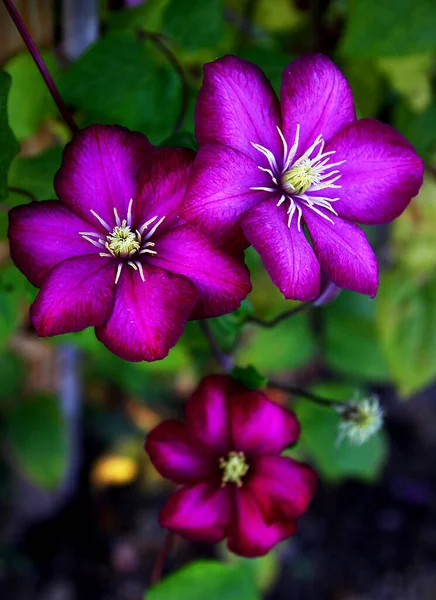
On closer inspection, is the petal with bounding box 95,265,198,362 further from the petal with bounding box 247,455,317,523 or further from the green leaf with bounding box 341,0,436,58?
the green leaf with bounding box 341,0,436,58

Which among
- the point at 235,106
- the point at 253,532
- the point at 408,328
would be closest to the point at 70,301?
the point at 235,106

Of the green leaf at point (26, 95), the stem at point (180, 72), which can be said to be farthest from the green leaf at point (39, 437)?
the stem at point (180, 72)

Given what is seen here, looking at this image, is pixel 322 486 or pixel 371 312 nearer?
pixel 371 312

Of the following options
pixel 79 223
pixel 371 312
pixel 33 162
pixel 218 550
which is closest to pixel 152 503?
pixel 218 550

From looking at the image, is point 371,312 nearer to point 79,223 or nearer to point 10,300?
point 10,300

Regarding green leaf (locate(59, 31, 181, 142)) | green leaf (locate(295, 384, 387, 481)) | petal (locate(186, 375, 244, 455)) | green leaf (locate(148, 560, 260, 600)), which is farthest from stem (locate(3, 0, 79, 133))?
green leaf (locate(295, 384, 387, 481))

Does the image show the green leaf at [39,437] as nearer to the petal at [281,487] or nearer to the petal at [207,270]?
the petal at [281,487]
